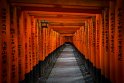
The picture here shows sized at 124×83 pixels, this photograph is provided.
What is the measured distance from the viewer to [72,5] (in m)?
7.41

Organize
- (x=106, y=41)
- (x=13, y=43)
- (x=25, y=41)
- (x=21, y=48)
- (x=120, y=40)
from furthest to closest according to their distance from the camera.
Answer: (x=25, y=41) < (x=21, y=48) < (x=106, y=41) < (x=13, y=43) < (x=120, y=40)

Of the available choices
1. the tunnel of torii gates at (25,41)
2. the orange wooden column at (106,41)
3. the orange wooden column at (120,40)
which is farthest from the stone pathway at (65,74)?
the orange wooden column at (120,40)

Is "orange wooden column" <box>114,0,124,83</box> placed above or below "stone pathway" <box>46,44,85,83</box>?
above

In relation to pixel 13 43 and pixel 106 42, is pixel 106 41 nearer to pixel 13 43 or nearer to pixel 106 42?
pixel 106 42

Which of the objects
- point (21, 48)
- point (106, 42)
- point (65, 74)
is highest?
point (106, 42)

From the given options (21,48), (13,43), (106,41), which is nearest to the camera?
(13,43)

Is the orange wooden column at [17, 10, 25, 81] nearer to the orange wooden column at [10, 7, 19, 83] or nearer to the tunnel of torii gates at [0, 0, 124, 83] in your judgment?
the tunnel of torii gates at [0, 0, 124, 83]

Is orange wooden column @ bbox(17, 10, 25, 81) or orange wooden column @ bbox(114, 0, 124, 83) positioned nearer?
orange wooden column @ bbox(114, 0, 124, 83)

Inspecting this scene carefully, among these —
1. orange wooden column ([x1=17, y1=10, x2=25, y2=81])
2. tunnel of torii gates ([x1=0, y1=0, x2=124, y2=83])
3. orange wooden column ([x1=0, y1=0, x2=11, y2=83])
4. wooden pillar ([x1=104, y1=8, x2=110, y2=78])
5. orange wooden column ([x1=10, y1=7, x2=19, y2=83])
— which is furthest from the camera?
orange wooden column ([x1=17, y1=10, x2=25, y2=81])

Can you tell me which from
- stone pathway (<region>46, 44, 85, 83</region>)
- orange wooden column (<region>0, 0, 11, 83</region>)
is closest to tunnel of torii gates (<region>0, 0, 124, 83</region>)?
orange wooden column (<region>0, 0, 11, 83</region>)

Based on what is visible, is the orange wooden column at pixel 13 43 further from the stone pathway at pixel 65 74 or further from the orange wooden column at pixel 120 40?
the stone pathway at pixel 65 74

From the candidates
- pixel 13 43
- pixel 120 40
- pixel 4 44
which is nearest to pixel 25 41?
pixel 13 43

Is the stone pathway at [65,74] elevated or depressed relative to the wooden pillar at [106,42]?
depressed

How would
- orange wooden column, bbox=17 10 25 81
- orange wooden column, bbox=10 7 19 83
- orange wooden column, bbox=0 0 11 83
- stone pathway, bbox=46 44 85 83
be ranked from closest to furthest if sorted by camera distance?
orange wooden column, bbox=0 0 11 83, orange wooden column, bbox=10 7 19 83, orange wooden column, bbox=17 10 25 81, stone pathway, bbox=46 44 85 83
